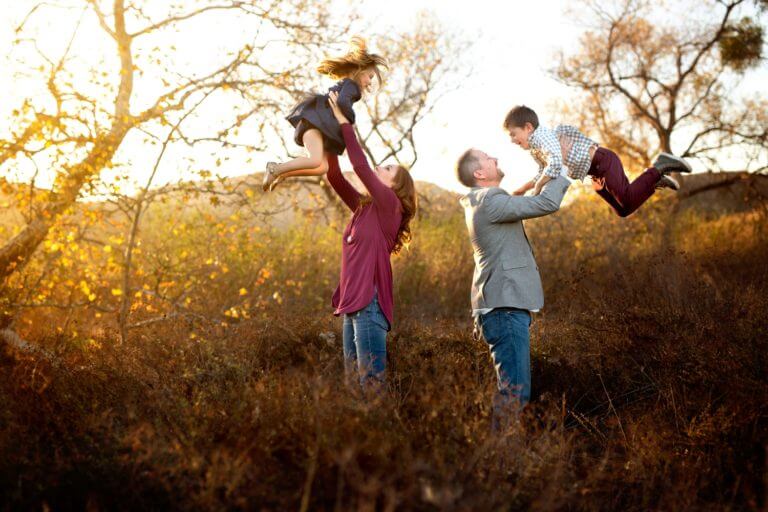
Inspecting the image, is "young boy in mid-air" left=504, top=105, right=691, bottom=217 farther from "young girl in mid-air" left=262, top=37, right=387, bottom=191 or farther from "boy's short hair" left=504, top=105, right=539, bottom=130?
"young girl in mid-air" left=262, top=37, right=387, bottom=191

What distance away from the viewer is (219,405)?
366 cm

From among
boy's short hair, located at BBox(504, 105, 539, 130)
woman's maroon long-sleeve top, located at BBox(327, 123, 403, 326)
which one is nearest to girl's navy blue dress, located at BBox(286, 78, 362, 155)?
woman's maroon long-sleeve top, located at BBox(327, 123, 403, 326)

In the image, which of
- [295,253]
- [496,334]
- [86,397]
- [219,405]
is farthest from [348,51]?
[295,253]

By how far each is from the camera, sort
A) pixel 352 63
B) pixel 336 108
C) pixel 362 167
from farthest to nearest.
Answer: pixel 352 63, pixel 336 108, pixel 362 167

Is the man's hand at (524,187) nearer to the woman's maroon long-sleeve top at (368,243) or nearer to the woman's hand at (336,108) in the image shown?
the woman's maroon long-sleeve top at (368,243)

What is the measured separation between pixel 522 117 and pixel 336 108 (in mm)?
1525

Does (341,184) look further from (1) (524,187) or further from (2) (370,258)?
(1) (524,187)

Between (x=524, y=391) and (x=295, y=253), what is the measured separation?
313 inches

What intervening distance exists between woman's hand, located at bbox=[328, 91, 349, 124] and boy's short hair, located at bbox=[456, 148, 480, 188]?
814 mm

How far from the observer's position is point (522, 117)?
15.8 ft

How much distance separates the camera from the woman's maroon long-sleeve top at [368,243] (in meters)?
3.80

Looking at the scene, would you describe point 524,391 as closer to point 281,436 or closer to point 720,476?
point 720,476

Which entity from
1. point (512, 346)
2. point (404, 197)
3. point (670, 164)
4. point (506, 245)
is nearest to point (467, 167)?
point (404, 197)

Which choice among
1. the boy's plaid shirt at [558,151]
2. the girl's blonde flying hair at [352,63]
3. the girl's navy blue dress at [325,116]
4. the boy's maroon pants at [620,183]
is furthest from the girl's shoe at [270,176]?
the boy's maroon pants at [620,183]
